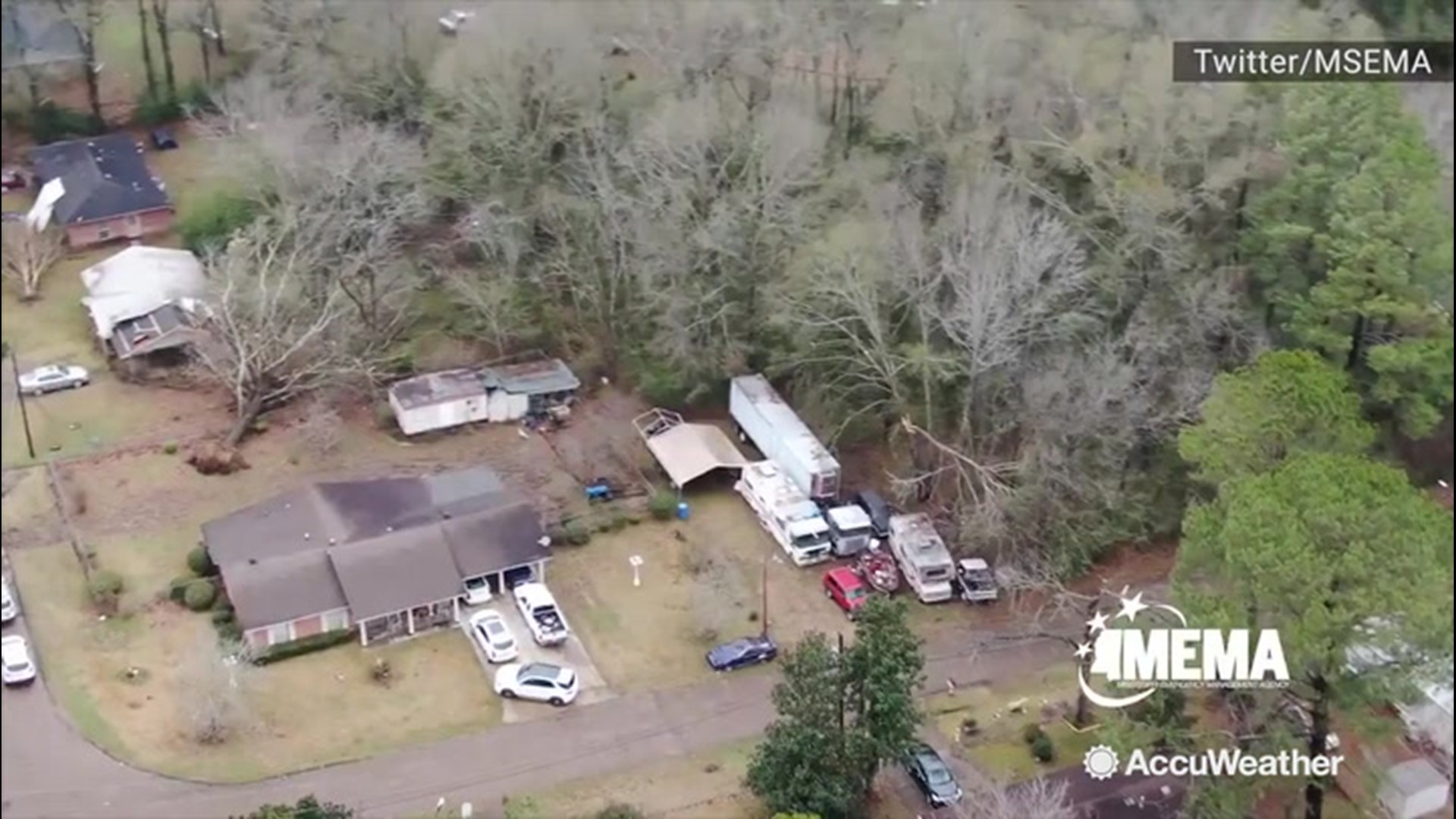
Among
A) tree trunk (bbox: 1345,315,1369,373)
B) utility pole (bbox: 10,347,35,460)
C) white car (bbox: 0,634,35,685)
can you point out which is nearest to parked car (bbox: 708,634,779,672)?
white car (bbox: 0,634,35,685)

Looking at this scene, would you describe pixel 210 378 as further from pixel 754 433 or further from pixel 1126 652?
pixel 1126 652

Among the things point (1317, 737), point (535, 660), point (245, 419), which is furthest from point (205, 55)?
point (1317, 737)

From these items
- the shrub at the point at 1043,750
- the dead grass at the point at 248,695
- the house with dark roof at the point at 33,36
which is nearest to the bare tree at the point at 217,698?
the dead grass at the point at 248,695

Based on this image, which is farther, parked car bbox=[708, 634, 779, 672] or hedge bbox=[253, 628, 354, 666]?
parked car bbox=[708, 634, 779, 672]

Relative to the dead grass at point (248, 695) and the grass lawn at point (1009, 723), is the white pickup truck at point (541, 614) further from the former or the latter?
the grass lawn at point (1009, 723)

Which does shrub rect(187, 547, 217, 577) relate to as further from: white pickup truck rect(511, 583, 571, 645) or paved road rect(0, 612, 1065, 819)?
white pickup truck rect(511, 583, 571, 645)

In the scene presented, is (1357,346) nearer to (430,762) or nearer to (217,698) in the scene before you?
(430,762)

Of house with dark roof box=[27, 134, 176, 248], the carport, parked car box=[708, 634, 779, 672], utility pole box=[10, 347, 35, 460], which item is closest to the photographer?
parked car box=[708, 634, 779, 672]
